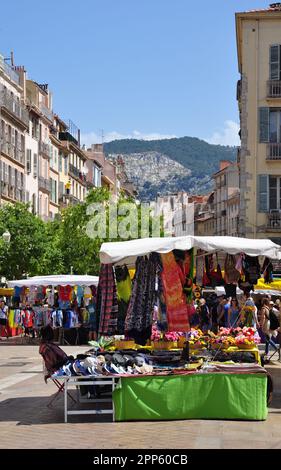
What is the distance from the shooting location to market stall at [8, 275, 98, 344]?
3155cm

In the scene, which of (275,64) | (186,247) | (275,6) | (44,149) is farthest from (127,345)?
(44,149)

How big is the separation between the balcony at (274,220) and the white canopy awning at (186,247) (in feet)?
82.5

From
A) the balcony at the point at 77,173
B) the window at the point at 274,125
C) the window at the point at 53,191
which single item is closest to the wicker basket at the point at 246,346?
the window at the point at 274,125

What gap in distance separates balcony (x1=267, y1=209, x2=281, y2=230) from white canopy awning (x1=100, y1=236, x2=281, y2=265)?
990 inches

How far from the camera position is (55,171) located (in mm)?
77125

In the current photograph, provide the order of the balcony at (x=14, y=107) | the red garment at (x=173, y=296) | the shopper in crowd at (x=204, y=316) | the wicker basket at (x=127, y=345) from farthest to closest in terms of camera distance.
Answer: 1. the balcony at (x=14, y=107)
2. the shopper in crowd at (x=204, y=316)
3. the wicker basket at (x=127, y=345)
4. the red garment at (x=173, y=296)

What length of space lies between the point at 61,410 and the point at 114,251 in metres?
2.43

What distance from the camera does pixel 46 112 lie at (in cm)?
7419

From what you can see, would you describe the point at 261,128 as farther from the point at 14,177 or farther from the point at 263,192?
the point at 14,177

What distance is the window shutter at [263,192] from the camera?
38.9m

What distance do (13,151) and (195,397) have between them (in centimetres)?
4977

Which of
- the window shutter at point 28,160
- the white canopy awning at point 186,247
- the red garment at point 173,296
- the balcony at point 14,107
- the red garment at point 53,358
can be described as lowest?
the red garment at point 53,358

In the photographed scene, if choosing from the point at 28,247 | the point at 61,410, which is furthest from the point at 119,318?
the point at 28,247

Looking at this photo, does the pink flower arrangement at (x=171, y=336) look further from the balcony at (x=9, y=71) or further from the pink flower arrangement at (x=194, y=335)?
the balcony at (x=9, y=71)
